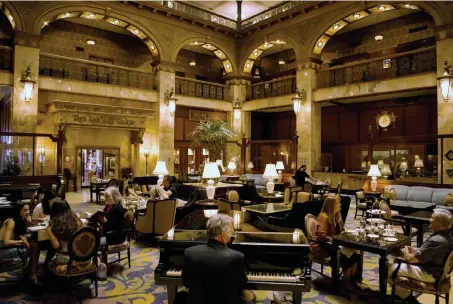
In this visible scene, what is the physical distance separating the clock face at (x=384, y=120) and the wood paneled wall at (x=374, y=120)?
282 millimetres

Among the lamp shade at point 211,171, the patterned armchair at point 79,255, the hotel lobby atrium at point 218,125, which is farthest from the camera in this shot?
the lamp shade at point 211,171

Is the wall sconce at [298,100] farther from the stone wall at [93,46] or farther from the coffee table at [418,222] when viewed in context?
the stone wall at [93,46]

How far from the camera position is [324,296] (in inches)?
155

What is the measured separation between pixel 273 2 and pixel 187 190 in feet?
33.1

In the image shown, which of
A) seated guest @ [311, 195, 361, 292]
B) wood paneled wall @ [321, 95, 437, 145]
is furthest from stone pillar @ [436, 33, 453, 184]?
seated guest @ [311, 195, 361, 292]

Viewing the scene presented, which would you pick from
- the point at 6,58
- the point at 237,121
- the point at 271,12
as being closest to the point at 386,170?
the point at 237,121

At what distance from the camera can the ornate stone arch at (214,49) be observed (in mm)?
13982

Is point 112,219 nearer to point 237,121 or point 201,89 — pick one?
point 201,89

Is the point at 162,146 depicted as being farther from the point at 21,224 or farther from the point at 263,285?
the point at 263,285

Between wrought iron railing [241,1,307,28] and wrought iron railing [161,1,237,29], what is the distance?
0.65 meters

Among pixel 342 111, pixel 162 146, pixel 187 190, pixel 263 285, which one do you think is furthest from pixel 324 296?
pixel 342 111

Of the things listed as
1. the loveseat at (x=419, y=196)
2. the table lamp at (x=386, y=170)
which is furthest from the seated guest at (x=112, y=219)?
the table lamp at (x=386, y=170)

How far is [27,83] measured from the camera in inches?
395

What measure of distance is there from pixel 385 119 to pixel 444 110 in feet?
16.4
